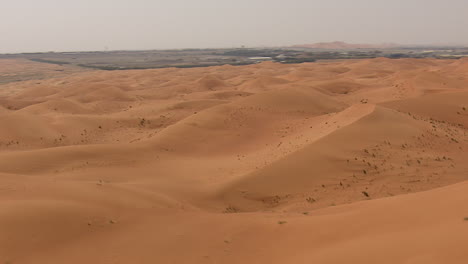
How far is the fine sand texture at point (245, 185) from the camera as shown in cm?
681

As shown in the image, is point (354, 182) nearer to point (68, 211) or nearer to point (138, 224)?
point (138, 224)

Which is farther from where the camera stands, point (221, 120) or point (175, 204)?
point (221, 120)

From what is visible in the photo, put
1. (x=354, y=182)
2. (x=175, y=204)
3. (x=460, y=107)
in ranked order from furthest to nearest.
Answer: (x=460, y=107), (x=354, y=182), (x=175, y=204)

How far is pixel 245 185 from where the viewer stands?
1313 centimetres

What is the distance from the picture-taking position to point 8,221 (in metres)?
7.21

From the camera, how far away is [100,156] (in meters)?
16.6

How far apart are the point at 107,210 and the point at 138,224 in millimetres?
888

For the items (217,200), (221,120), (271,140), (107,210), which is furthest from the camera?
(221,120)

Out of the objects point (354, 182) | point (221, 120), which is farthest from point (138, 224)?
point (221, 120)

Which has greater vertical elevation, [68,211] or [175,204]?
[68,211]

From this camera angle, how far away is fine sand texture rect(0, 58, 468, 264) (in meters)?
6.81

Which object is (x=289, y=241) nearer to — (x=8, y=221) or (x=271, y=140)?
(x=8, y=221)

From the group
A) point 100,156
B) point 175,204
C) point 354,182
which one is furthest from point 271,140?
point 175,204

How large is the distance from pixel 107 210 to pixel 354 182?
28.4 ft
